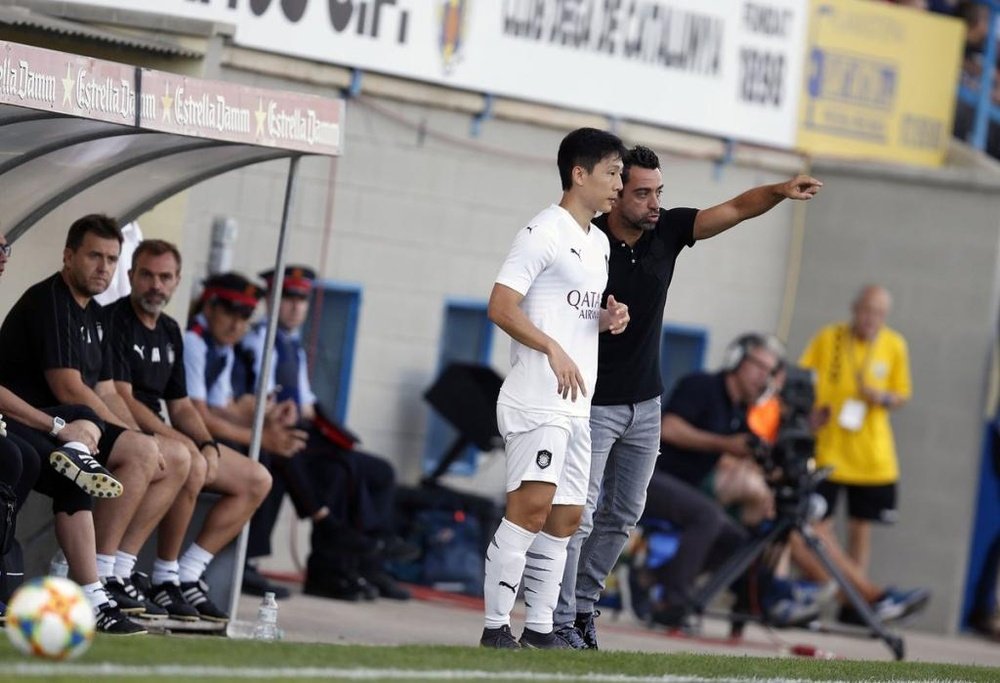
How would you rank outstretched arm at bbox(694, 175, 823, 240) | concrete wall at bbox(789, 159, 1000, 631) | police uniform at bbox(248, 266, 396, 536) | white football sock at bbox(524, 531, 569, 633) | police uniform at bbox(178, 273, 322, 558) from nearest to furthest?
white football sock at bbox(524, 531, 569, 633)
outstretched arm at bbox(694, 175, 823, 240)
police uniform at bbox(178, 273, 322, 558)
police uniform at bbox(248, 266, 396, 536)
concrete wall at bbox(789, 159, 1000, 631)

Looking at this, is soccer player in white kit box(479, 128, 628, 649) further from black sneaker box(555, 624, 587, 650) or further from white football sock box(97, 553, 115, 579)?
white football sock box(97, 553, 115, 579)

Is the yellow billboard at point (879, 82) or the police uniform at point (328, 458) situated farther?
the yellow billboard at point (879, 82)

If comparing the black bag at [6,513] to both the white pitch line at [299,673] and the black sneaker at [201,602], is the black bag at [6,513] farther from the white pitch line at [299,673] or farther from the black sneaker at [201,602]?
the white pitch line at [299,673]

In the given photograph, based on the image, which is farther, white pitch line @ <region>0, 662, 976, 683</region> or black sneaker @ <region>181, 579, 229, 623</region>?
black sneaker @ <region>181, 579, 229, 623</region>

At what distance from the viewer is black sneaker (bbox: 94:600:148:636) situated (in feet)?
26.3

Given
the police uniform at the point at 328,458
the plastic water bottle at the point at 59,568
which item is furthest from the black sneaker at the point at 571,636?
the police uniform at the point at 328,458

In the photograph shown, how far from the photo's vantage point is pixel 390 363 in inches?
522

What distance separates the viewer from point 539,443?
755cm

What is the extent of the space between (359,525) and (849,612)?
410 cm

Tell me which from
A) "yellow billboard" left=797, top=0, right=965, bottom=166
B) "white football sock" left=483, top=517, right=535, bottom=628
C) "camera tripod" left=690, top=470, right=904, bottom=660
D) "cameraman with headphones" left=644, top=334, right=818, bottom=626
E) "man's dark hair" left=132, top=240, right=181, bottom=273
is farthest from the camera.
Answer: "yellow billboard" left=797, top=0, right=965, bottom=166

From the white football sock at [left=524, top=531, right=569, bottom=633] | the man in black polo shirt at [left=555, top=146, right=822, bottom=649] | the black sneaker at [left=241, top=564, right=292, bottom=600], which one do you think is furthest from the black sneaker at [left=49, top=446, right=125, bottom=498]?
the black sneaker at [left=241, top=564, right=292, bottom=600]

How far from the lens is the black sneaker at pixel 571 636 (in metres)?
8.09

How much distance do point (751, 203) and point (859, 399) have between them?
6552 millimetres

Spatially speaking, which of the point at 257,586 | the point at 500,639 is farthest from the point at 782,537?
the point at 500,639
